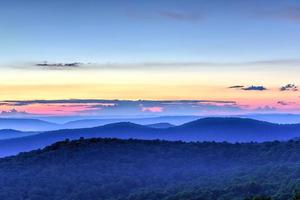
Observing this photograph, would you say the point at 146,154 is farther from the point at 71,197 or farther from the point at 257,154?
the point at 71,197

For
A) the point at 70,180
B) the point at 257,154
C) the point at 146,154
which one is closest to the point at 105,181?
the point at 70,180

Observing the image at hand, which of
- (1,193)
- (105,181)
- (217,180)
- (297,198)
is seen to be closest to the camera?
(297,198)

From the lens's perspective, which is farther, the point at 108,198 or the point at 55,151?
the point at 55,151

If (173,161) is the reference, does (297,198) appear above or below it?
above

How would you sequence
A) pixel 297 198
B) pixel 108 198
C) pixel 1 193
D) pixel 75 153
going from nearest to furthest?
1. pixel 297 198
2. pixel 108 198
3. pixel 1 193
4. pixel 75 153

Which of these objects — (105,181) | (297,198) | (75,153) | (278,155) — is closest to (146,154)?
(75,153)

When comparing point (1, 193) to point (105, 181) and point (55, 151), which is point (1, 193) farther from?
point (55, 151)
